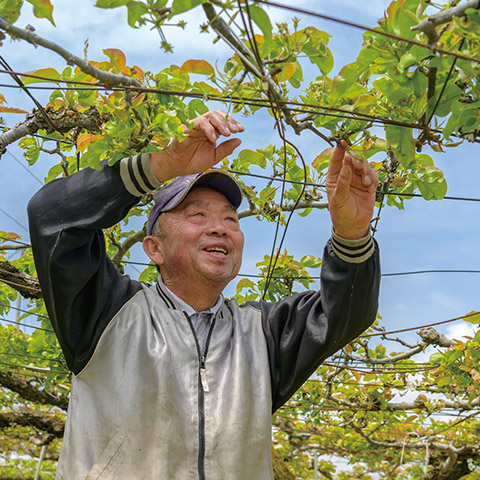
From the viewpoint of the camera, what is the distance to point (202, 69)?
1.54 metres

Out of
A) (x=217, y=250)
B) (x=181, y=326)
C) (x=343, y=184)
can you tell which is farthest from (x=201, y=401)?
(x=343, y=184)

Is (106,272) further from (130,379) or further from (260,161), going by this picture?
(260,161)

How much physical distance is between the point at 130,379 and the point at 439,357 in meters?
2.09

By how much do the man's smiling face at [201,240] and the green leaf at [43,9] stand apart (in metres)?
0.79

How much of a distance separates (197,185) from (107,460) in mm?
892

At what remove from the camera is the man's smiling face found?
1961mm

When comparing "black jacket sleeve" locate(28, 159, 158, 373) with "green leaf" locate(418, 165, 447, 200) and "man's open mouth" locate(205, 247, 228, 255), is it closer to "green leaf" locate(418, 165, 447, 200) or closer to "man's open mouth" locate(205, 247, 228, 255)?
"man's open mouth" locate(205, 247, 228, 255)

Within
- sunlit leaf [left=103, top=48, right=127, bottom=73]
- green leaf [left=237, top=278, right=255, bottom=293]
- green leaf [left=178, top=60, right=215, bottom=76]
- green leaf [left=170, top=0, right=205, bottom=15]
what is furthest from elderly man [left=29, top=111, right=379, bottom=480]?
green leaf [left=237, top=278, right=255, bottom=293]

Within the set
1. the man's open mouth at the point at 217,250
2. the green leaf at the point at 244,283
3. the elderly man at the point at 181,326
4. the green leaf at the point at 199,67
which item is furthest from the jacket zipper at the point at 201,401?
the green leaf at the point at 244,283

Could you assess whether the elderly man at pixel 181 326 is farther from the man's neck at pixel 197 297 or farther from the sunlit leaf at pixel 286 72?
the sunlit leaf at pixel 286 72

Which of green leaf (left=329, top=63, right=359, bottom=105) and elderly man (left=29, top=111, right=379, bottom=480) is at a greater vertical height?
green leaf (left=329, top=63, right=359, bottom=105)

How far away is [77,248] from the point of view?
1730mm

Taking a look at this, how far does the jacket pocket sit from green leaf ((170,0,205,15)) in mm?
1095

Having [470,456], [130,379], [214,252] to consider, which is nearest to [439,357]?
[214,252]
